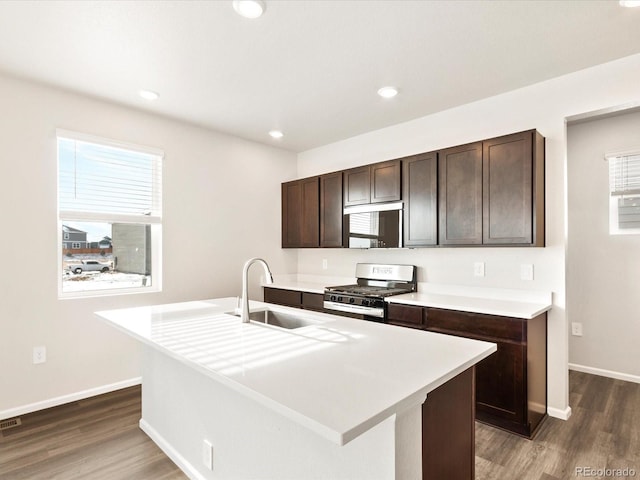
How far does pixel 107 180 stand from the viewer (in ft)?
10.9

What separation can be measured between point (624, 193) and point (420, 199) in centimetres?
200

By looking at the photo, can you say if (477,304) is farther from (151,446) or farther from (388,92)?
(151,446)

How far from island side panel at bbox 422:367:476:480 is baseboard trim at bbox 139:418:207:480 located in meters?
1.27

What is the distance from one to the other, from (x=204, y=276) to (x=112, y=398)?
1.37 m

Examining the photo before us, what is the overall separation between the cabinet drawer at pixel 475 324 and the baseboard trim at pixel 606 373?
192 cm

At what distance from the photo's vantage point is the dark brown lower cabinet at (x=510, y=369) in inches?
96.9

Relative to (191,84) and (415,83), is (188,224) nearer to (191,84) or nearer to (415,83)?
(191,84)

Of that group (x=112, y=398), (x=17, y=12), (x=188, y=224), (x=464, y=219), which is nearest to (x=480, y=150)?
(x=464, y=219)

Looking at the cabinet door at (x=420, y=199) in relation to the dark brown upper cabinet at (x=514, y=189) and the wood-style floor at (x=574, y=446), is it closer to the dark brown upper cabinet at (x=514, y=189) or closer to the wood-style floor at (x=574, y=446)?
the dark brown upper cabinet at (x=514, y=189)

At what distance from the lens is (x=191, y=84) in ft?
9.41

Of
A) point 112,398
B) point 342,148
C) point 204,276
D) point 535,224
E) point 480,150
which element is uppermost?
point 342,148

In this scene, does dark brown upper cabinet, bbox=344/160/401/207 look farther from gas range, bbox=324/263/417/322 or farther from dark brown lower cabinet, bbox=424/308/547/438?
dark brown lower cabinet, bbox=424/308/547/438

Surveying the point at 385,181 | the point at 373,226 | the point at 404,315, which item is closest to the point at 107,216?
the point at 373,226

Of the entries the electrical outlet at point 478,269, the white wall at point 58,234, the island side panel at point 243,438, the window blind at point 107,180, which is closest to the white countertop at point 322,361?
the island side panel at point 243,438
